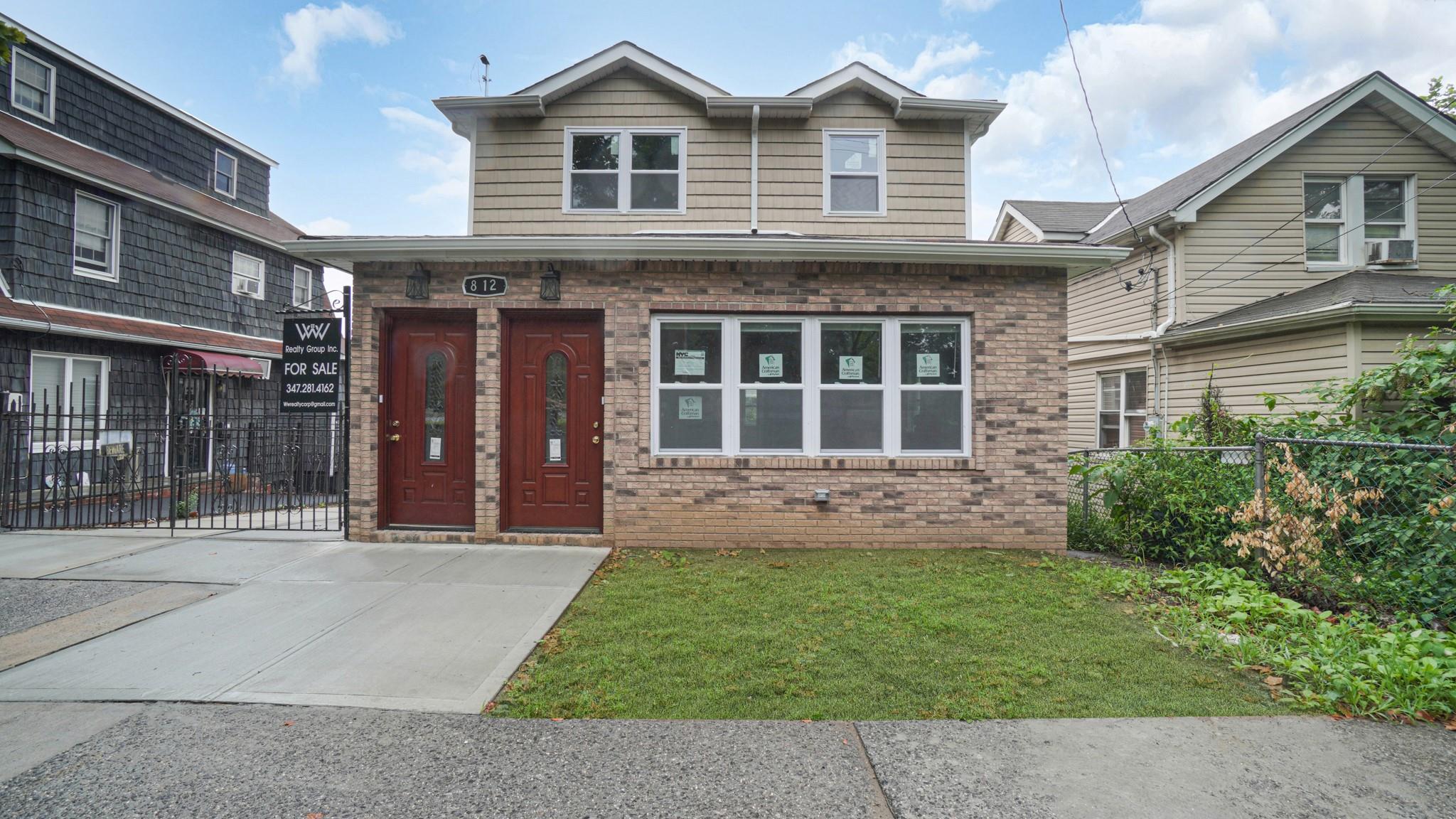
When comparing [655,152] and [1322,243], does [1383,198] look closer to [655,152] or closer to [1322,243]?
[1322,243]

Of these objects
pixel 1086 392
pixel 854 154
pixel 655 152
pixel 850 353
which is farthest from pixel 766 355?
pixel 1086 392

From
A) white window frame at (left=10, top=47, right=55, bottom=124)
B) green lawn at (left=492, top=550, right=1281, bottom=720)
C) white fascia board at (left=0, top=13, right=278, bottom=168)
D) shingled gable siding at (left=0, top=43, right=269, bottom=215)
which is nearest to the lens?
green lawn at (left=492, top=550, right=1281, bottom=720)

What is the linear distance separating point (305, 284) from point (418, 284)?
13.3 m

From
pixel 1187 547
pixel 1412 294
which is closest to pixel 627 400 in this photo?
pixel 1187 547

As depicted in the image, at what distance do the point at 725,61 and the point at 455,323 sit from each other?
859 cm

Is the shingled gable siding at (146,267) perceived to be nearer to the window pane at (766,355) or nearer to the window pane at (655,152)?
the window pane at (655,152)

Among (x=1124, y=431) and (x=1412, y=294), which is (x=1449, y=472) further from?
(x=1124, y=431)

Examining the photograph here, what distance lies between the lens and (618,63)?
988 cm

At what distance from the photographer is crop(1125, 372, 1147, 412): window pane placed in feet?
40.2

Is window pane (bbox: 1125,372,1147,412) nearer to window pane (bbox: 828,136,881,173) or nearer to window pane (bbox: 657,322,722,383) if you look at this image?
window pane (bbox: 828,136,881,173)

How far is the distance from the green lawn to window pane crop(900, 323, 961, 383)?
226 cm

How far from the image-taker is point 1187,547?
6055 mm

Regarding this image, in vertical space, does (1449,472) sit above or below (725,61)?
below

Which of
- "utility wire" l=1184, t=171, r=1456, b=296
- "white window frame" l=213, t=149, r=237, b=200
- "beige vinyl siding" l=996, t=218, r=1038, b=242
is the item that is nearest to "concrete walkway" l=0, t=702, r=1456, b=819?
"utility wire" l=1184, t=171, r=1456, b=296
